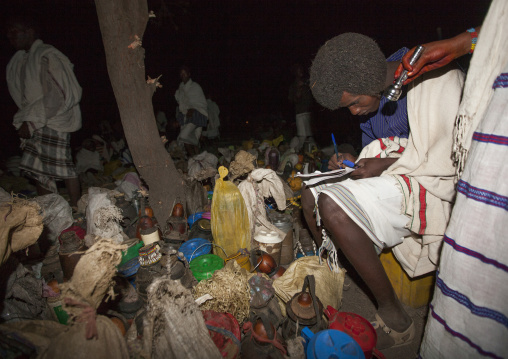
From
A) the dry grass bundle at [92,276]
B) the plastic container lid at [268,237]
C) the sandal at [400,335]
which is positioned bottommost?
the sandal at [400,335]

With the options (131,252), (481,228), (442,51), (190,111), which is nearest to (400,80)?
(442,51)

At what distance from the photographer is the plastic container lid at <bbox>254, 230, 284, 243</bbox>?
8.42 feet

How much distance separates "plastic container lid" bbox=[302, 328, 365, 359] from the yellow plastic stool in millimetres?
1001

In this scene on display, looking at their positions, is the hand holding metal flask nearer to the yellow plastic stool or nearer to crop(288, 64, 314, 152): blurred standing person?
the yellow plastic stool

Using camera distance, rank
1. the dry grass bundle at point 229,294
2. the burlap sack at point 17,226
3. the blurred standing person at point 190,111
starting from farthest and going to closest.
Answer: the blurred standing person at point 190,111 → the dry grass bundle at point 229,294 → the burlap sack at point 17,226

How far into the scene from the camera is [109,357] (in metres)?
1.12

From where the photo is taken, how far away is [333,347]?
1.39m

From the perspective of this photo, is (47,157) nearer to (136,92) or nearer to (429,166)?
(136,92)

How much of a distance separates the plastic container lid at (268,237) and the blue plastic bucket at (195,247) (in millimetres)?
532

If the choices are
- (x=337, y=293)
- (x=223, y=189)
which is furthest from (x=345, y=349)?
(x=223, y=189)

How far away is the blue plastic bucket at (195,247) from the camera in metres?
2.51

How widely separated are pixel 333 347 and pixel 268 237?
1.27m

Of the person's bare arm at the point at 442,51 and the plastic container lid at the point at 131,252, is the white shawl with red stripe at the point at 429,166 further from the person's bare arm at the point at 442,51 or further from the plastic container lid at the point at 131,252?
the plastic container lid at the point at 131,252

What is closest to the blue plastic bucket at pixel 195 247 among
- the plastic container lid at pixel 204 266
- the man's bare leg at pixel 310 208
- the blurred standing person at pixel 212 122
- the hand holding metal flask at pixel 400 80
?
the plastic container lid at pixel 204 266
